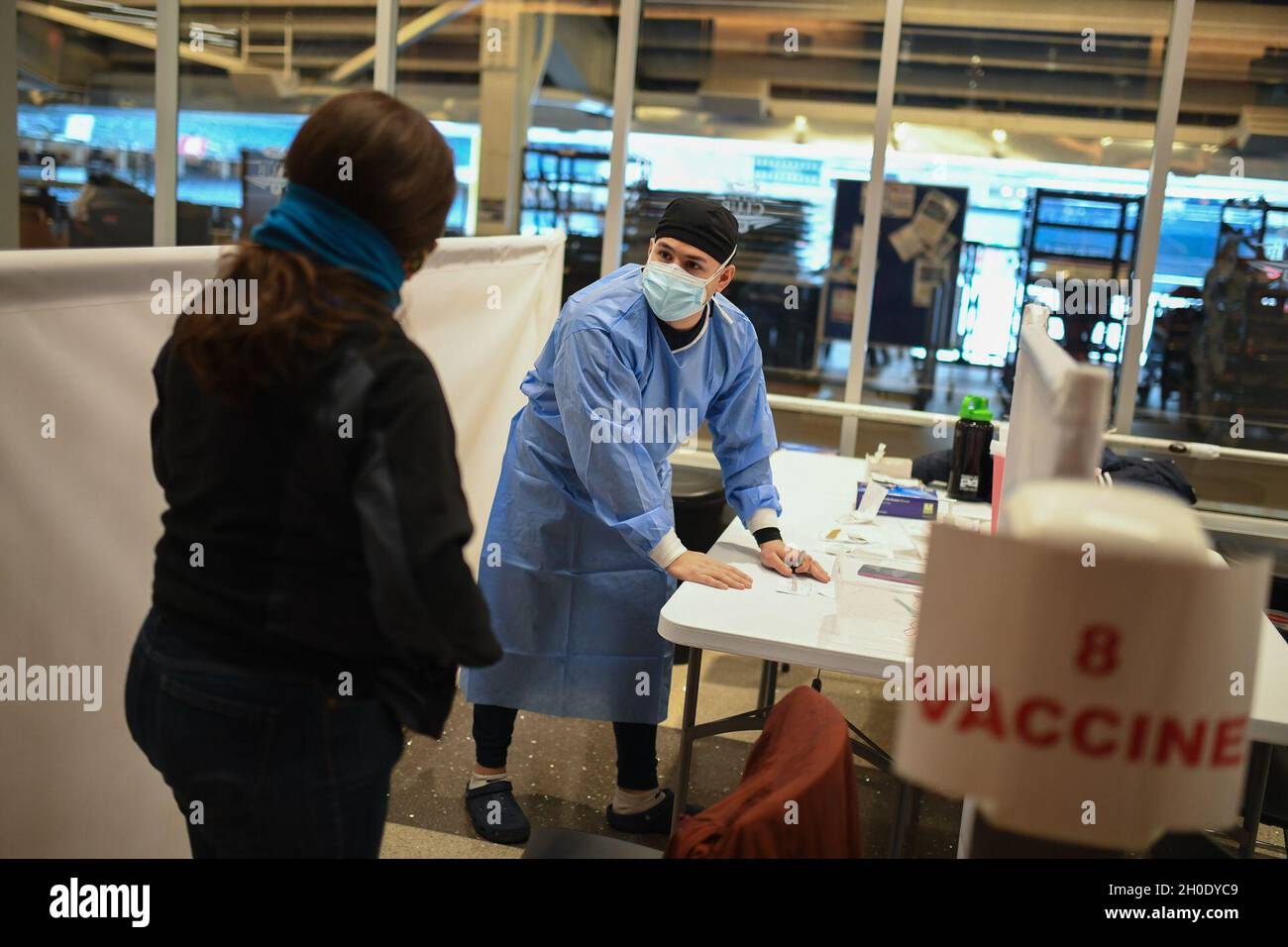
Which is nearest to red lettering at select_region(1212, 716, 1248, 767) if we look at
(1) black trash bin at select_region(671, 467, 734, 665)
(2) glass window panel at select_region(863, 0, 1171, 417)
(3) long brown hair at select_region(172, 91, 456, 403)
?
(3) long brown hair at select_region(172, 91, 456, 403)

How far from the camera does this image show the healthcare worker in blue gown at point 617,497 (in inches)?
84.4

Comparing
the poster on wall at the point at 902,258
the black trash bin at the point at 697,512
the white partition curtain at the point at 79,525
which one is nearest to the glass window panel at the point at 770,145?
the poster on wall at the point at 902,258

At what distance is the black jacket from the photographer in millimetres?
1029

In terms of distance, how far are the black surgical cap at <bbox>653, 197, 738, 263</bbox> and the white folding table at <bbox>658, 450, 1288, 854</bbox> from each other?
24.9 inches

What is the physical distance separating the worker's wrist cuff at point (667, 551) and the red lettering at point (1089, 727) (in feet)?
4.65

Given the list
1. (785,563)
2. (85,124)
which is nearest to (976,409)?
(785,563)

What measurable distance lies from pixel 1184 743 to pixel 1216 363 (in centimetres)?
403

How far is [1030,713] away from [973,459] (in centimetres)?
234

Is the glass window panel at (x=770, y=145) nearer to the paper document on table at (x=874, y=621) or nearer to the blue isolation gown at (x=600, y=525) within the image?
the blue isolation gown at (x=600, y=525)

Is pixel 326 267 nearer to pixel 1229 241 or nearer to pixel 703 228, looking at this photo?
pixel 703 228

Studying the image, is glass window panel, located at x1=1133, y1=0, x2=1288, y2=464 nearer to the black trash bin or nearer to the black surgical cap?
the black trash bin

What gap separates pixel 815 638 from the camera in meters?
1.77

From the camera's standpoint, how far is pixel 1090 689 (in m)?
0.67
